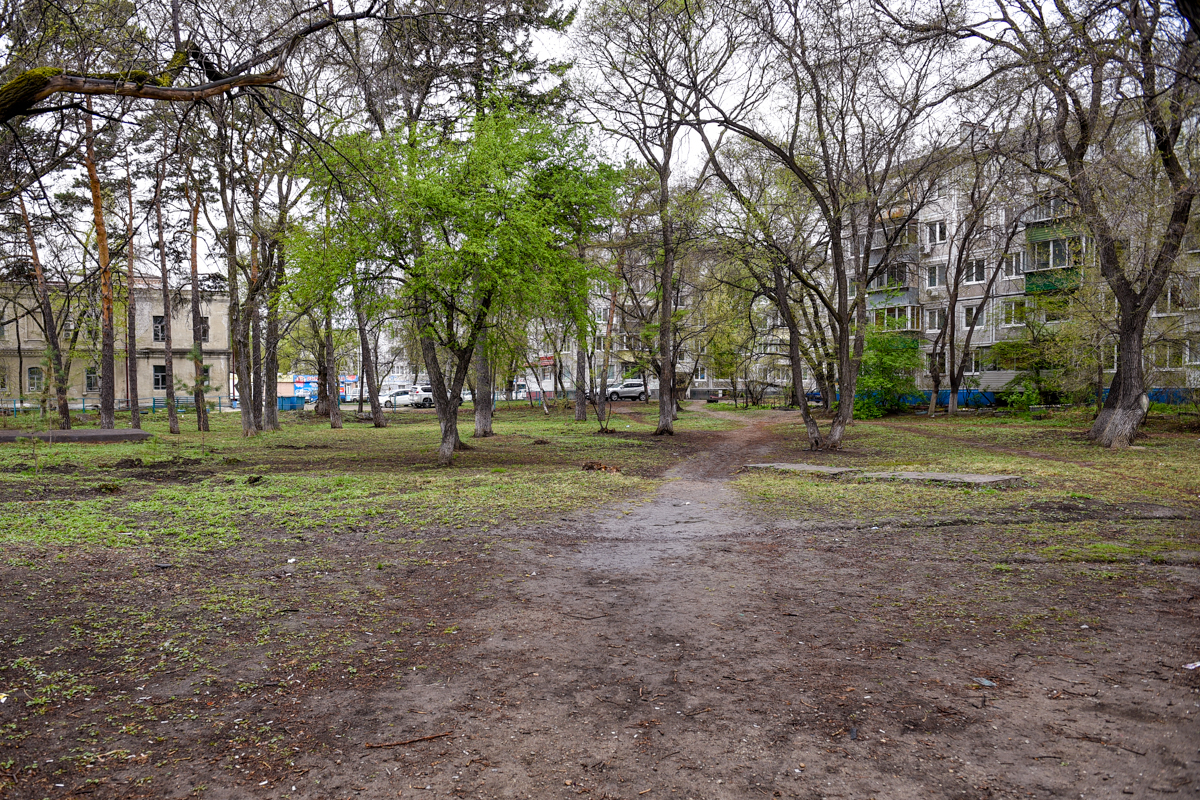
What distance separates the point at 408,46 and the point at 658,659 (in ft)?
19.9

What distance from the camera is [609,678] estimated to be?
12.4 feet

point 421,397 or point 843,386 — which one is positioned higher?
point 843,386

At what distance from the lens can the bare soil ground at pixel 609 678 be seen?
9.22 feet

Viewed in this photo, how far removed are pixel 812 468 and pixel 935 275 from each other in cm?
3239

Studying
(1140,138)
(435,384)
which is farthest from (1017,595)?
(1140,138)

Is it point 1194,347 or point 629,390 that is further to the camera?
point 629,390

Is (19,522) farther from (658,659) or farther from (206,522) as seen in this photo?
(658,659)

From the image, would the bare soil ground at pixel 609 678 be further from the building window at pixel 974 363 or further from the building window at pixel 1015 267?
the building window at pixel 974 363

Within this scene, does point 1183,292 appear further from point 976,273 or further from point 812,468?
point 976,273

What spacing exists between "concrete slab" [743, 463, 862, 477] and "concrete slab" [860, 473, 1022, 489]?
0.65m

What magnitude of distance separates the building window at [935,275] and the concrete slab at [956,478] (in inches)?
1280

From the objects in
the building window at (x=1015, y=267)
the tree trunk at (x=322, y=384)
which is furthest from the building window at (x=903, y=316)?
the tree trunk at (x=322, y=384)

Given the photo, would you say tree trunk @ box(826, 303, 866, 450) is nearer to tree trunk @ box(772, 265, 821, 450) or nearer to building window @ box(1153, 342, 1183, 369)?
tree trunk @ box(772, 265, 821, 450)

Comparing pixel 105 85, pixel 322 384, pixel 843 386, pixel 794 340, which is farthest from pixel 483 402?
pixel 322 384
